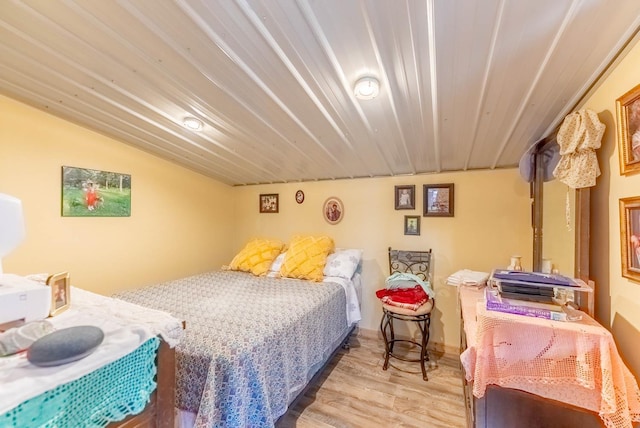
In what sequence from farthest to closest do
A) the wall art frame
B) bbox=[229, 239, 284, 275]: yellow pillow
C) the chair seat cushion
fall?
1. the wall art frame
2. bbox=[229, 239, 284, 275]: yellow pillow
3. the chair seat cushion

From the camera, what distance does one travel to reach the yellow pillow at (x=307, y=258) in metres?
2.79

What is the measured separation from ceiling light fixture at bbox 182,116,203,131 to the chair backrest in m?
2.25

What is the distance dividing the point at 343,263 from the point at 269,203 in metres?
1.43

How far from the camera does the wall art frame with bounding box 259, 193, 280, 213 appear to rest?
3.63m

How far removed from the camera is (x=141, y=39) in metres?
1.27

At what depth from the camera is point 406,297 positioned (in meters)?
2.43

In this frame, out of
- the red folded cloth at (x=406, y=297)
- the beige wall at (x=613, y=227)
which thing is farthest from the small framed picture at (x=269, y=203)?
the beige wall at (x=613, y=227)

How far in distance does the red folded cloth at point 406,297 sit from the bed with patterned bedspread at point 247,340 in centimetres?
43

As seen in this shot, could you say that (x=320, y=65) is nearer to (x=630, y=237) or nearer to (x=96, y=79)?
(x=96, y=79)

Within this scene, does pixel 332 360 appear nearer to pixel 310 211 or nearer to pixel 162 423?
pixel 310 211

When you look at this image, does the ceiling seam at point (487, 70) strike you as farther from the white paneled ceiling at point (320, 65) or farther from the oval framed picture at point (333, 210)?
the oval framed picture at point (333, 210)

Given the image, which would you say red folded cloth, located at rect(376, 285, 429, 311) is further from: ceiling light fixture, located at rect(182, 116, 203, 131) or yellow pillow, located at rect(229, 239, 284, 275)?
ceiling light fixture, located at rect(182, 116, 203, 131)

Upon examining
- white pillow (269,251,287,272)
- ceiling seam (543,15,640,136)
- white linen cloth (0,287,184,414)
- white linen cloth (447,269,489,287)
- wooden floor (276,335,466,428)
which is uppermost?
ceiling seam (543,15,640,136)

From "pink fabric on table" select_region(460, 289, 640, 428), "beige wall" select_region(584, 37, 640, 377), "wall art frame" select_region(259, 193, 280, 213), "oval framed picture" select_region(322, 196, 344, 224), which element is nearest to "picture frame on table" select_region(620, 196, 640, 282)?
"beige wall" select_region(584, 37, 640, 377)
